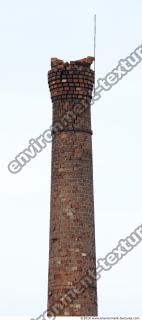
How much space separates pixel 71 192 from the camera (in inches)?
865

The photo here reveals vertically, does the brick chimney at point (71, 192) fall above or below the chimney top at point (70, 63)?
below

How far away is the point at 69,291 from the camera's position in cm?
2125

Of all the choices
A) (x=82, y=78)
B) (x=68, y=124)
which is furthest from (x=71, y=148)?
(x=82, y=78)

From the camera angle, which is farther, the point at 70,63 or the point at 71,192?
the point at 70,63

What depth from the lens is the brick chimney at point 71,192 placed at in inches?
841

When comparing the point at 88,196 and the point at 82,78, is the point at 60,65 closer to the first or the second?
the point at 82,78

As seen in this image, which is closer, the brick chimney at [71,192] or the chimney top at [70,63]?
the brick chimney at [71,192]

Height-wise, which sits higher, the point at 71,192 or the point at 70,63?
the point at 70,63

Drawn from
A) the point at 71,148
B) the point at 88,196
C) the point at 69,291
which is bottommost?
the point at 69,291

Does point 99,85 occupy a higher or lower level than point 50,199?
higher

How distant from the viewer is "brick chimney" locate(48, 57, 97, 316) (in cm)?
2136

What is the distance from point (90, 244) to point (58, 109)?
13.9 ft

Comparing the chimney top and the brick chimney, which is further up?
the chimney top

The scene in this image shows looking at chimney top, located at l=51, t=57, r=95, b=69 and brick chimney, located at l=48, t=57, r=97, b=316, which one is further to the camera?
chimney top, located at l=51, t=57, r=95, b=69
